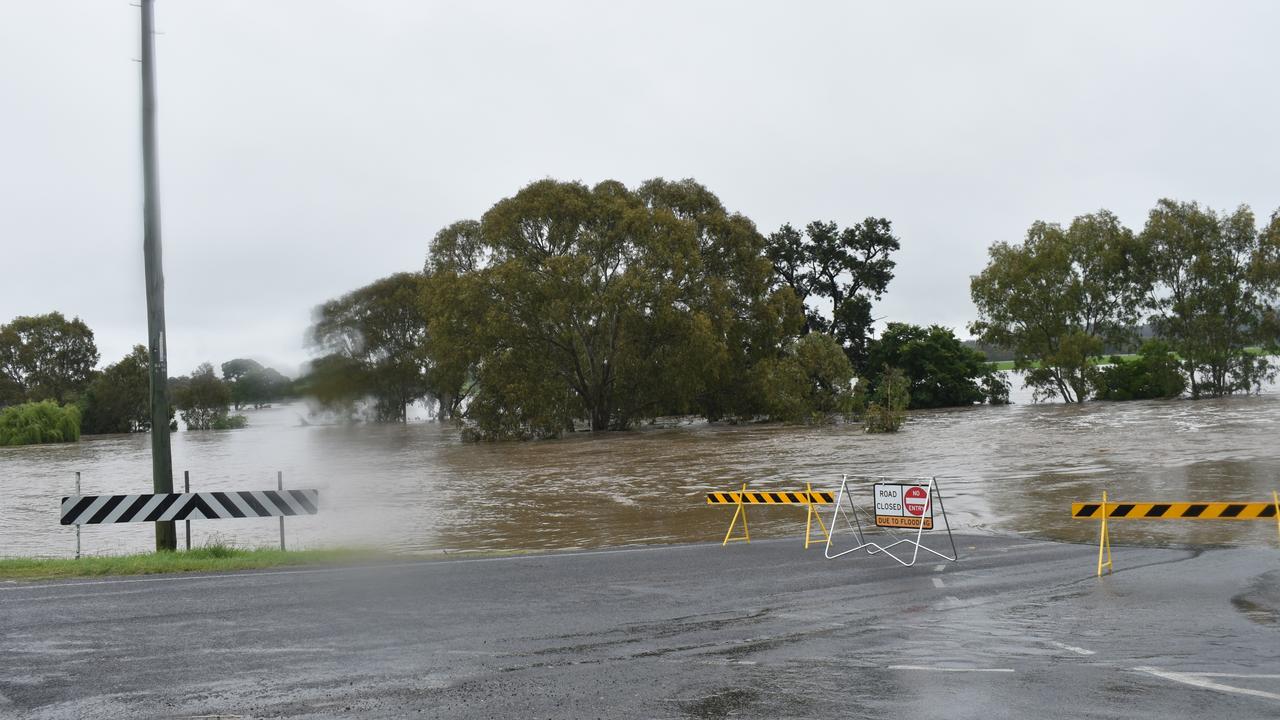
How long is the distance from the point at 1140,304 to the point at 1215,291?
15.1ft

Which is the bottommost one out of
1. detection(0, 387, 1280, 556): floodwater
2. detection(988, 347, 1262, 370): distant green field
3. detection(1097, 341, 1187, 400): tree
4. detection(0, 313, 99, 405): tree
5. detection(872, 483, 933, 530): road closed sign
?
detection(0, 387, 1280, 556): floodwater

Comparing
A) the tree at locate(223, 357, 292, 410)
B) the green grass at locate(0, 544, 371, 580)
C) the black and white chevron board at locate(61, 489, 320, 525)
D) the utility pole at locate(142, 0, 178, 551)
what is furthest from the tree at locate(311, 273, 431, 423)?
the utility pole at locate(142, 0, 178, 551)

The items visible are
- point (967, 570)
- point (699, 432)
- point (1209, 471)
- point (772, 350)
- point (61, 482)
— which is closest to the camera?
point (967, 570)

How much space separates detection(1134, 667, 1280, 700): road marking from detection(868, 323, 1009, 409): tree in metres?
68.5

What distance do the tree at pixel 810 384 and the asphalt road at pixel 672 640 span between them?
4700 cm

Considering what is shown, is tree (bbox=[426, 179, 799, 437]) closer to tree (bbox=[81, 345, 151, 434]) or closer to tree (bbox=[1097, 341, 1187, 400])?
tree (bbox=[1097, 341, 1187, 400])

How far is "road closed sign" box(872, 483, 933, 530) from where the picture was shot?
43.4ft

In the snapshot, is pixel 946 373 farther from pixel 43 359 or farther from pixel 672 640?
pixel 43 359

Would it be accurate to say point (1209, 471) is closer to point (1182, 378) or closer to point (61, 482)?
point (61, 482)

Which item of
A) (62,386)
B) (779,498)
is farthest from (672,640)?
(62,386)

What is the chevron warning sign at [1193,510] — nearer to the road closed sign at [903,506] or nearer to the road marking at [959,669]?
the road closed sign at [903,506]

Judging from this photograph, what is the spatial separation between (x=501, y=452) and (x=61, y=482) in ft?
59.4

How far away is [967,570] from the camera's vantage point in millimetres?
11641

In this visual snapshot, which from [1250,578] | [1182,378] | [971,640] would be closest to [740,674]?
[971,640]
